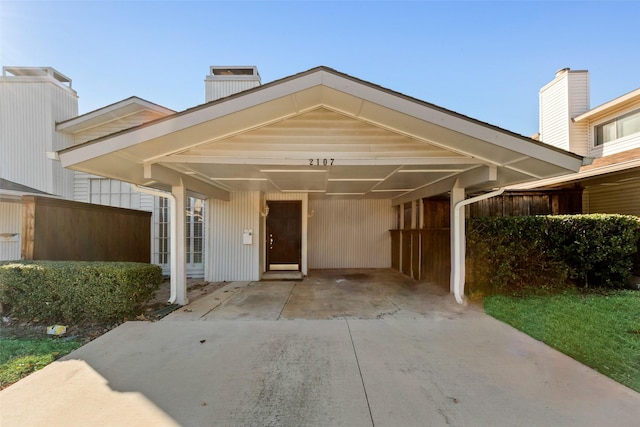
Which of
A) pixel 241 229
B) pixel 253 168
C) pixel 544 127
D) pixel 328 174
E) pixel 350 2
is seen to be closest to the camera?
pixel 253 168

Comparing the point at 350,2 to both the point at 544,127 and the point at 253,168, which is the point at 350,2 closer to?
the point at 253,168

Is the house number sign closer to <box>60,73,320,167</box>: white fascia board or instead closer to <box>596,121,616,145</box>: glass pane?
<box>60,73,320,167</box>: white fascia board

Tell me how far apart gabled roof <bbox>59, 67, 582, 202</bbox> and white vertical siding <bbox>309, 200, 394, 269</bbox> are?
4719 millimetres

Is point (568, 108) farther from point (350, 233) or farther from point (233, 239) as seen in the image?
point (233, 239)

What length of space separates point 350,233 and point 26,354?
27.7 ft

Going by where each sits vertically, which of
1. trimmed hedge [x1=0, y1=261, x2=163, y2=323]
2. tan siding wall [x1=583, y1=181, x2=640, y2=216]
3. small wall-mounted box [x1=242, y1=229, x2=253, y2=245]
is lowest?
trimmed hedge [x1=0, y1=261, x2=163, y2=323]

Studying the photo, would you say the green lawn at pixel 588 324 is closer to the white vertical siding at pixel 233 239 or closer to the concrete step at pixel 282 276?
the concrete step at pixel 282 276

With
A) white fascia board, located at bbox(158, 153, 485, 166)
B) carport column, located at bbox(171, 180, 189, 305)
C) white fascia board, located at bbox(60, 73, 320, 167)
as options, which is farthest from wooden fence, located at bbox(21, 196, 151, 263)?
white fascia board, located at bbox(158, 153, 485, 166)

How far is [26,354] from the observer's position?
337cm

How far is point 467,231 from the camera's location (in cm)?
586

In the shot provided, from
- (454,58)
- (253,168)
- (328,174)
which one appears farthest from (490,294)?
(454,58)

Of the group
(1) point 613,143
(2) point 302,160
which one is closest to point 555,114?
(1) point 613,143

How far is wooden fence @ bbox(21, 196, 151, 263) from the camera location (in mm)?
4973

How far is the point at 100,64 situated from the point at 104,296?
5.47m
